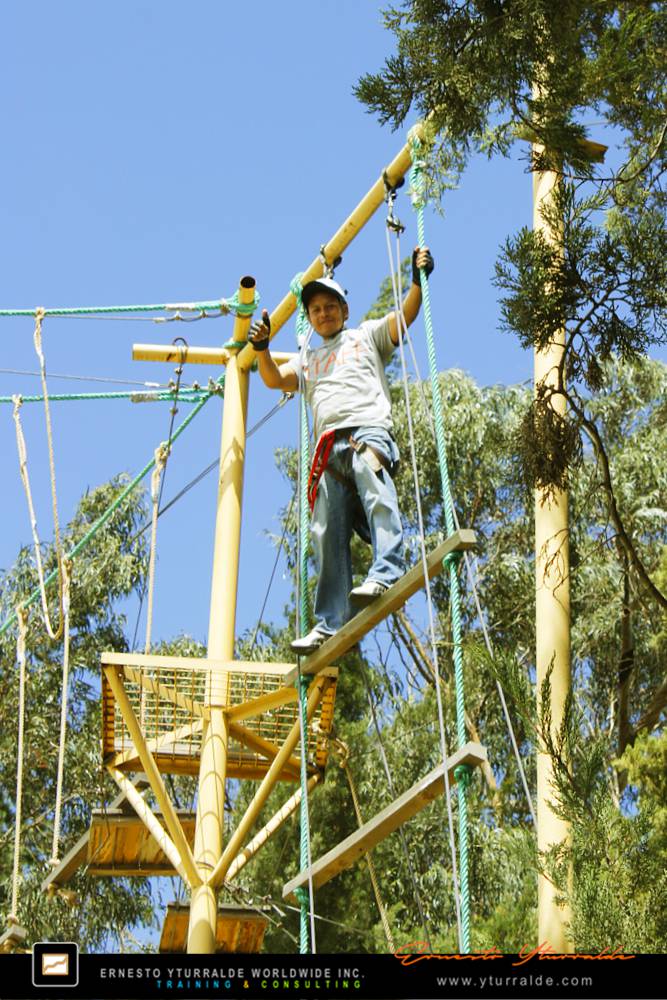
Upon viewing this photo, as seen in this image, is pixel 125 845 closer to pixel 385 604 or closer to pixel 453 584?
pixel 385 604

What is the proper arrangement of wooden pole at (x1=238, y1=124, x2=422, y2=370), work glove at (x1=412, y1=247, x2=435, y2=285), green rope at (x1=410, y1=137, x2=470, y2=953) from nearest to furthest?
green rope at (x1=410, y1=137, x2=470, y2=953), work glove at (x1=412, y1=247, x2=435, y2=285), wooden pole at (x1=238, y1=124, x2=422, y2=370)

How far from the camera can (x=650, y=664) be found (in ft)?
44.2

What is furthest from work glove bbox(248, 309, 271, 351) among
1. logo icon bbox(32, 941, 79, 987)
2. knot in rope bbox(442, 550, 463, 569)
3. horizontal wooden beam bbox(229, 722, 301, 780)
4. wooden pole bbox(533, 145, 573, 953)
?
wooden pole bbox(533, 145, 573, 953)

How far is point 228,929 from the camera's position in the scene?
7.39 meters

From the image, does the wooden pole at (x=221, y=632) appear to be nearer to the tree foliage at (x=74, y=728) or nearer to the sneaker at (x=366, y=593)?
the sneaker at (x=366, y=593)

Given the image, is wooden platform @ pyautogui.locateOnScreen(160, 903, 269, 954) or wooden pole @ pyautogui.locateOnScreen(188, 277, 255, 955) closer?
wooden pole @ pyautogui.locateOnScreen(188, 277, 255, 955)

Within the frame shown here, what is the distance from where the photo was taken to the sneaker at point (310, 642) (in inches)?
215

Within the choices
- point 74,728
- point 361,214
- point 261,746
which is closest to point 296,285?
point 361,214

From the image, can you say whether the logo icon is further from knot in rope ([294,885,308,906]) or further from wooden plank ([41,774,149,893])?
wooden plank ([41,774,149,893])

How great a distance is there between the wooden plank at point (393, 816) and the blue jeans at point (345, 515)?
0.82 metres

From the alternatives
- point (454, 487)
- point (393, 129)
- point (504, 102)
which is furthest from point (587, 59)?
point (454, 487)

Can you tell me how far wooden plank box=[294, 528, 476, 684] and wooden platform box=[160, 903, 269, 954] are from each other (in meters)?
2.27

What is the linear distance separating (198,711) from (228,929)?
119 centimetres

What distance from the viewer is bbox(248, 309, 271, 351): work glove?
5.82 metres
